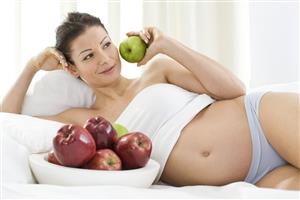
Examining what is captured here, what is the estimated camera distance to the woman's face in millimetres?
1921

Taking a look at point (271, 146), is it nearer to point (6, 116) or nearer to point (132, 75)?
point (6, 116)

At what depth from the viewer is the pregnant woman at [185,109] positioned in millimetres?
1668

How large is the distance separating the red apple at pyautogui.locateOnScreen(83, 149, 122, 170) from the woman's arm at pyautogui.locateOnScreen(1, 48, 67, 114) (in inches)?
26.9

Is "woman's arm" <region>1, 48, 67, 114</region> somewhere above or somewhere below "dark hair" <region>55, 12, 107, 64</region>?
below

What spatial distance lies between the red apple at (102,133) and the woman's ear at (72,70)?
58 cm

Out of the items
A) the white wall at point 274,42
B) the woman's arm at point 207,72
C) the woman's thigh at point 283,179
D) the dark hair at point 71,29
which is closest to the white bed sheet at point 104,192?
the woman's thigh at point 283,179

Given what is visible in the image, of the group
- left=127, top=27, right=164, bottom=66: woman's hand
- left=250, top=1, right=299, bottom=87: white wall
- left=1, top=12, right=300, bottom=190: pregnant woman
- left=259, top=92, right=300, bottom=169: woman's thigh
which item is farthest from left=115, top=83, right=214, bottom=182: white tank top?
left=250, top=1, right=299, bottom=87: white wall

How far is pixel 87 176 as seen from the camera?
53.7 inches

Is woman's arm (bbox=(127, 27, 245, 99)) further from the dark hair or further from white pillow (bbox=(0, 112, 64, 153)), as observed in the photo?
white pillow (bbox=(0, 112, 64, 153))

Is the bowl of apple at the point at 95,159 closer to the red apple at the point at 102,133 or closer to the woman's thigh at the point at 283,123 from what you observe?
the red apple at the point at 102,133

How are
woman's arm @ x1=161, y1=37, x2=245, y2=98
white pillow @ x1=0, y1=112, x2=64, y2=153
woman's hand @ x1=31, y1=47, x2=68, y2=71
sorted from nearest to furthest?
1. white pillow @ x1=0, y1=112, x2=64, y2=153
2. woman's arm @ x1=161, y1=37, x2=245, y2=98
3. woman's hand @ x1=31, y1=47, x2=68, y2=71

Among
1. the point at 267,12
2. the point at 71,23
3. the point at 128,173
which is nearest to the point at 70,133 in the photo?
the point at 128,173

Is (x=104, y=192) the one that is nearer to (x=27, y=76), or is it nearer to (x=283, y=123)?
(x=283, y=123)

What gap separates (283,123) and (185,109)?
1.05ft
